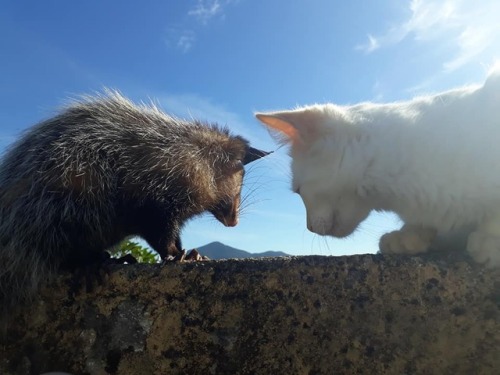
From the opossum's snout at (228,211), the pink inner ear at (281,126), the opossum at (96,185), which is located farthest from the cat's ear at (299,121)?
the opossum's snout at (228,211)

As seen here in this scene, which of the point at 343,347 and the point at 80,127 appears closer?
the point at 343,347

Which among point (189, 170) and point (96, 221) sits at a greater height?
point (189, 170)

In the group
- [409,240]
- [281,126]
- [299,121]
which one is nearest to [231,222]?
[281,126]

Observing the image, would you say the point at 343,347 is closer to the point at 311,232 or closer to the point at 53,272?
the point at 311,232

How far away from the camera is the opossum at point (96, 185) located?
2014mm

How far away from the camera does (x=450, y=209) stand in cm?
191

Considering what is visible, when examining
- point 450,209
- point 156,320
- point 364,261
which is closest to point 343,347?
point 364,261

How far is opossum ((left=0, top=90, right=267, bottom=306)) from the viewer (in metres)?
2.01

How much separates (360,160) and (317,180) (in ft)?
0.91

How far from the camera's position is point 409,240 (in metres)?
1.98

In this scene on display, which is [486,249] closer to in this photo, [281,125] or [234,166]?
[281,125]

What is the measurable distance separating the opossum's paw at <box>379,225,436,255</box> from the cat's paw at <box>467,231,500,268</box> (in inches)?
10.5

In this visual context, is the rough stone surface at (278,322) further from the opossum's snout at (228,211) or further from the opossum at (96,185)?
the opossum's snout at (228,211)

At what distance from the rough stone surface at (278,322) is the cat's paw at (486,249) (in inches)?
1.6
